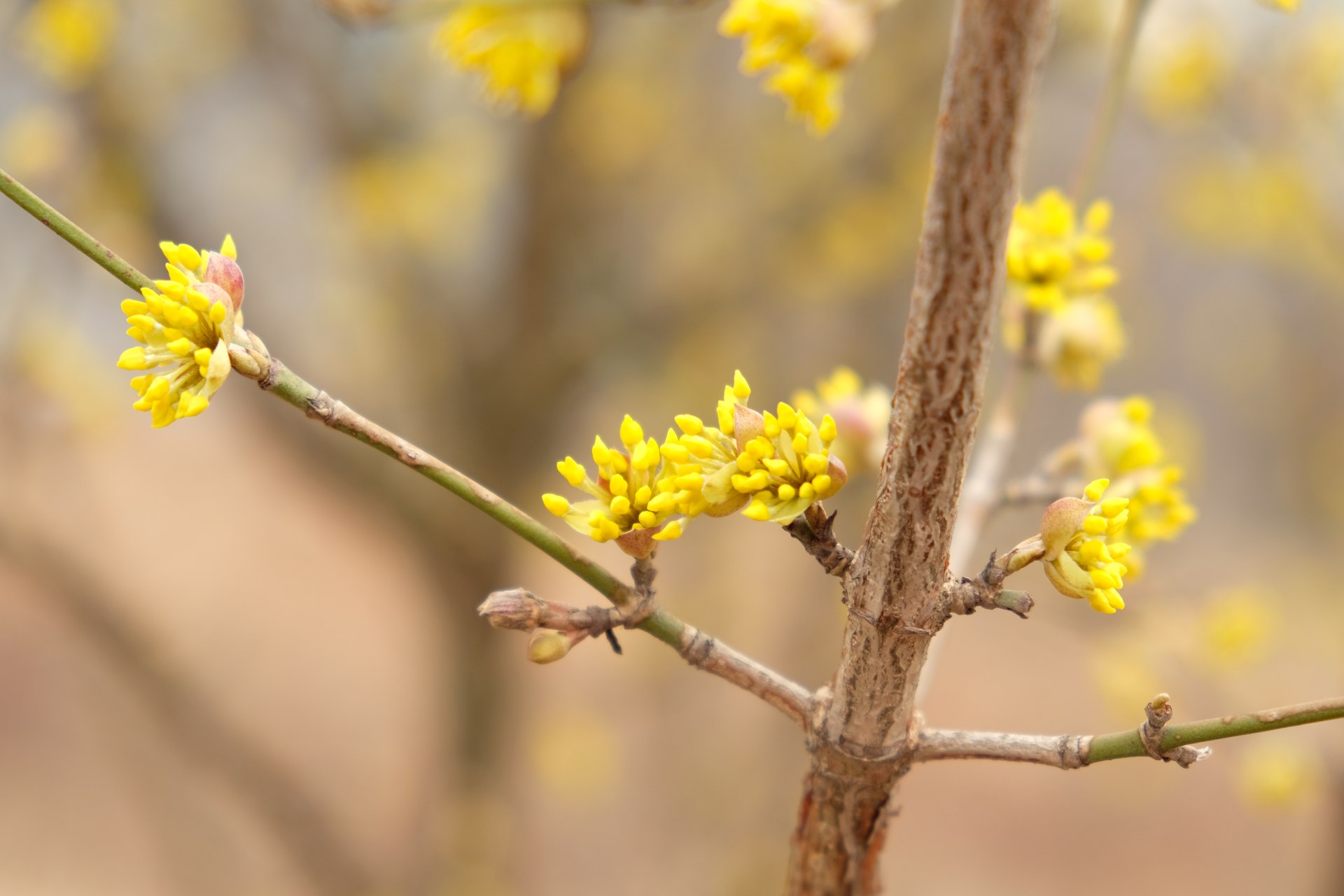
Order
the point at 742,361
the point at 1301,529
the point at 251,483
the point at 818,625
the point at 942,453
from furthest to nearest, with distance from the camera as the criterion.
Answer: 1. the point at 251,483
2. the point at 1301,529
3. the point at 742,361
4. the point at 818,625
5. the point at 942,453

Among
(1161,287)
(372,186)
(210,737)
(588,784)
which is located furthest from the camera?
(1161,287)

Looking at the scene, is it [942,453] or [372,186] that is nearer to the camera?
[942,453]

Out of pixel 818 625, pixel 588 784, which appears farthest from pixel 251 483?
pixel 818 625

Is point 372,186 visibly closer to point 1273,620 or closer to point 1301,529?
point 1273,620

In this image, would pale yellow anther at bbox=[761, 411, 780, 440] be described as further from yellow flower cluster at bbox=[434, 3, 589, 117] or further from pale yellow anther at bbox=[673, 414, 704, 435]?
yellow flower cluster at bbox=[434, 3, 589, 117]

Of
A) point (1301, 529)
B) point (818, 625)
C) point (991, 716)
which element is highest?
point (1301, 529)

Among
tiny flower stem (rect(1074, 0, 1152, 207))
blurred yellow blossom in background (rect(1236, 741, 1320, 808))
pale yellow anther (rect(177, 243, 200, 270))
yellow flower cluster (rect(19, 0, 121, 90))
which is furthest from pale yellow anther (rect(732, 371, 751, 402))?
yellow flower cluster (rect(19, 0, 121, 90))

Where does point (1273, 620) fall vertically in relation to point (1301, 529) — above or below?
below

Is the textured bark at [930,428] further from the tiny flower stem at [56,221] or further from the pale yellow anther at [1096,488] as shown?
the tiny flower stem at [56,221]
